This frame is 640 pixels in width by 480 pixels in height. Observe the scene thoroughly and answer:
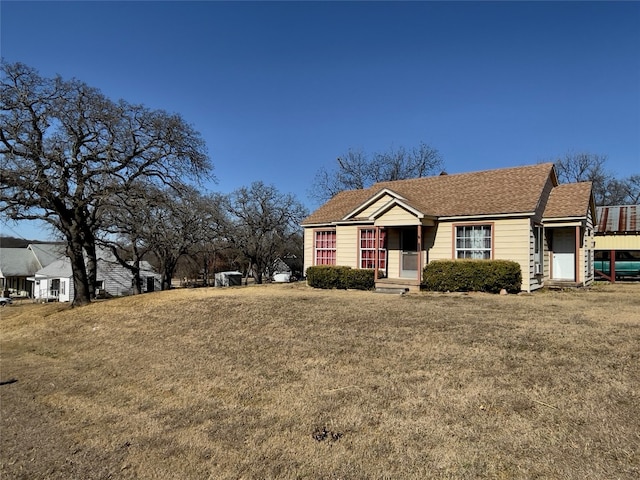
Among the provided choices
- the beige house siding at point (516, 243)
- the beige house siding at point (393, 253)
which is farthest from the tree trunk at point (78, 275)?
the beige house siding at point (516, 243)

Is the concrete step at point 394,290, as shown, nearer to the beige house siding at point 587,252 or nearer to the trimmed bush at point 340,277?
the trimmed bush at point 340,277

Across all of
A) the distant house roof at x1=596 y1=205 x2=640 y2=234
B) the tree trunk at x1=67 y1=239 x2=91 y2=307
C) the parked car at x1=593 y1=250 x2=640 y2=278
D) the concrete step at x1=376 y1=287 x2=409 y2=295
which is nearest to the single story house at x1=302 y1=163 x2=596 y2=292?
the concrete step at x1=376 y1=287 x2=409 y2=295

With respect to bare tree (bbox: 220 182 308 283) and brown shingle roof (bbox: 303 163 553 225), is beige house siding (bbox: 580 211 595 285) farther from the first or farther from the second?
bare tree (bbox: 220 182 308 283)

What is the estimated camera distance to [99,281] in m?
40.5

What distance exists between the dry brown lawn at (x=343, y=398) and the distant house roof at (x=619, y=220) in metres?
12.9

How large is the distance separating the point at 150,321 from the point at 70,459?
8.07 metres

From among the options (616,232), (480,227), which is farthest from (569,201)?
(616,232)

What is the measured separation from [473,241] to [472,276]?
5.89 feet

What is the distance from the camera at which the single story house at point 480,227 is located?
50.1 ft

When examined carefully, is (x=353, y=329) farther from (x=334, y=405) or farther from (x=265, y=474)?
(x=265, y=474)

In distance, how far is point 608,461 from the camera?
3.92 metres

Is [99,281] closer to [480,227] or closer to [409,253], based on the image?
[409,253]

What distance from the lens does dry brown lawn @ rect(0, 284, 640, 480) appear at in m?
4.29

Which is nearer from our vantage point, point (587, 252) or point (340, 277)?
point (340, 277)
